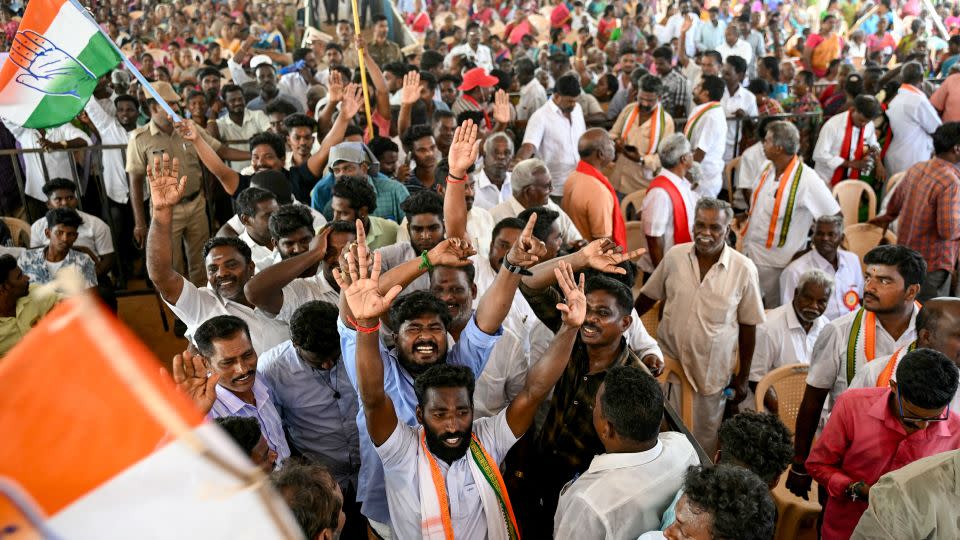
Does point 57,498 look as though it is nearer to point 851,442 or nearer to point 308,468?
point 308,468

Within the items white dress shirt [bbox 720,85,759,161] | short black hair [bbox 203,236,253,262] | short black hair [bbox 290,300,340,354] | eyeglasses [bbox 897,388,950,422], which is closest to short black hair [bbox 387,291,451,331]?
short black hair [bbox 290,300,340,354]

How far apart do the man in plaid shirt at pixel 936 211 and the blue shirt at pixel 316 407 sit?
13.0 ft

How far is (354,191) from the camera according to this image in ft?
13.1

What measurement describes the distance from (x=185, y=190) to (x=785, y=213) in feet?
14.4

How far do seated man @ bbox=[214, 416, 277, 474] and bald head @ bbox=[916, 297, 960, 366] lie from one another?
8.04 ft

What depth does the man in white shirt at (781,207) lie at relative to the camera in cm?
477

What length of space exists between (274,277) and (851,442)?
2.42m

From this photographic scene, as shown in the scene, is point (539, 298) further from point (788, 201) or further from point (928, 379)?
point (788, 201)

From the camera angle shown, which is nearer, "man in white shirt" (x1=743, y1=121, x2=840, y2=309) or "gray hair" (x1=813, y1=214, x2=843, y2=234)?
"gray hair" (x1=813, y1=214, x2=843, y2=234)


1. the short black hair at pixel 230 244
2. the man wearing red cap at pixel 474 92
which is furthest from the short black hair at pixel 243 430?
the man wearing red cap at pixel 474 92

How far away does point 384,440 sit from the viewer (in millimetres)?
2312

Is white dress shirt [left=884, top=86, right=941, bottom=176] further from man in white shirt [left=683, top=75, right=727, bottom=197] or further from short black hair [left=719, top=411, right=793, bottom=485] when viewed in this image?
short black hair [left=719, top=411, right=793, bottom=485]

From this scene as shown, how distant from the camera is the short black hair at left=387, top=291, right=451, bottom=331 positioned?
105 inches

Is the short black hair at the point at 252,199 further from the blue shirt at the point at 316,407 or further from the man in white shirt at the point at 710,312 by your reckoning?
the man in white shirt at the point at 710,312
